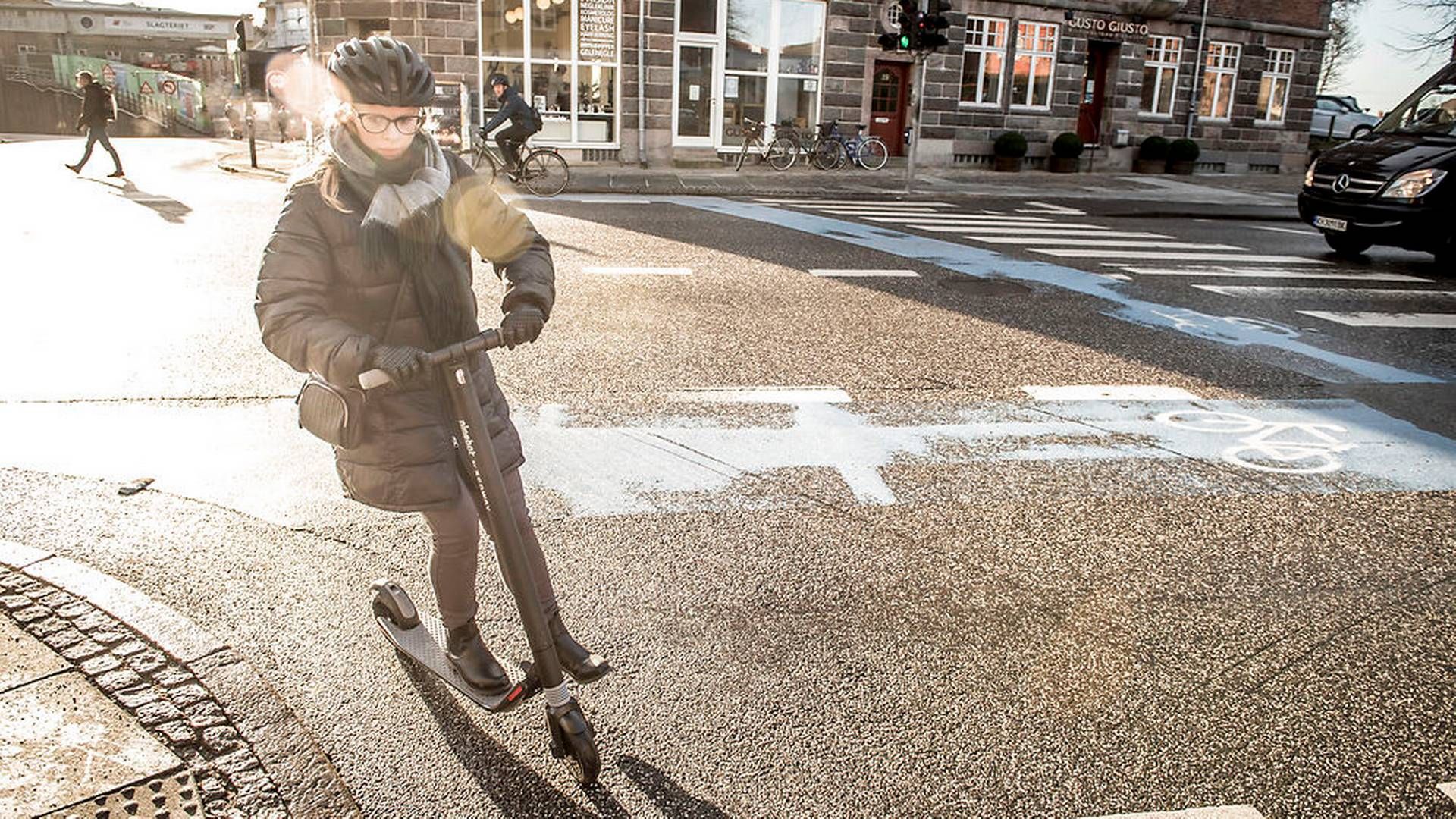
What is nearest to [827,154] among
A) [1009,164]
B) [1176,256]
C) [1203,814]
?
[1009,164]

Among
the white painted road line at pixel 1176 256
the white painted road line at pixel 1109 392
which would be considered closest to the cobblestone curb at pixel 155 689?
the white painted road line at pixel 1109 392

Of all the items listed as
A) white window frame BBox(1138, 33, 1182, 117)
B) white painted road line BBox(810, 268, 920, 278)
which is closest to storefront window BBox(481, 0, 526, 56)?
white painted road line BBox(810, 268, 920, 278)

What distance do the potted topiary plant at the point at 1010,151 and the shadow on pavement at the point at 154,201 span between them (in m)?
19.2

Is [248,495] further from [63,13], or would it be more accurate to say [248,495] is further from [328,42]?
[63,13]

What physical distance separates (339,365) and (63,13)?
62.4 m

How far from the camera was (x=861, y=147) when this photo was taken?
2427cm

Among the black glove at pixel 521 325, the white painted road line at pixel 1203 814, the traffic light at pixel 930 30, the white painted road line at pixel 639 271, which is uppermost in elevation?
the traffic light at pixel 930 30

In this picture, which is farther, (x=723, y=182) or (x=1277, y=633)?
(x=723, y=182)

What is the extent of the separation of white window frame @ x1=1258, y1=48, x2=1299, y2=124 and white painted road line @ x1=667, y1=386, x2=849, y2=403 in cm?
3066

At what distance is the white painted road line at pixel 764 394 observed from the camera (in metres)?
6.30

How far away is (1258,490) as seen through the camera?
A: 5.09 m

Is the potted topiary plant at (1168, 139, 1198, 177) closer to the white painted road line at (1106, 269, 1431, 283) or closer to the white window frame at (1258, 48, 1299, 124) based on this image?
the white window frame at (1258, 48, 1299, 124)

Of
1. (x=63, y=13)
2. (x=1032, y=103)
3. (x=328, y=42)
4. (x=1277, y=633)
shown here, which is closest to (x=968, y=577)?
(x=1277, y=633)

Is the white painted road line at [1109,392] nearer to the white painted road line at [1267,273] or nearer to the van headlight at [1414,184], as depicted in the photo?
the white painted road line at [1267,273]
